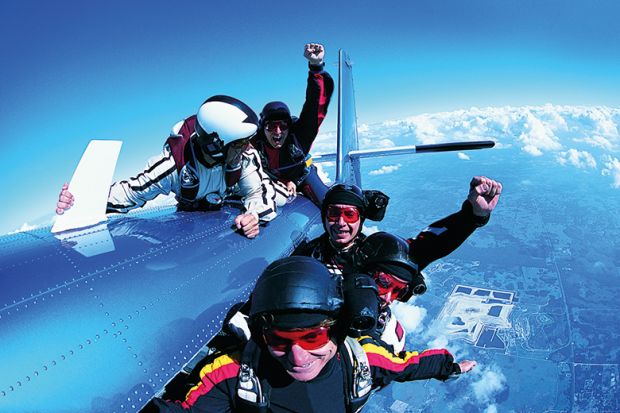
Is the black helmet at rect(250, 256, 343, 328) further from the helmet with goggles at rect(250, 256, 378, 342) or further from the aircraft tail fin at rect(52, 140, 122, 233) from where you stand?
the aircraft tail fin at rect(52, 140, 122, 233)

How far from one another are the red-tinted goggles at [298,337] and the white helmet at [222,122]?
2253 mm

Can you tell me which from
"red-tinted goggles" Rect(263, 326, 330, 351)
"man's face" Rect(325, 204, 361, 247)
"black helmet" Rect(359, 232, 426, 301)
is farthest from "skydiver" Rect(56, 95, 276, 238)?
"red-tinted goggles" Rect(263, 326, 330, 351)

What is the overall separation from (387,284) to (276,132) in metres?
3.70

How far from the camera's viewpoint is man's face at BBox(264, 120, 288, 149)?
18.0 feet

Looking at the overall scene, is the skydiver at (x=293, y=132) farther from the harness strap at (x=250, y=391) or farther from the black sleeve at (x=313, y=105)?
the harness strap at (x=250, y=391)

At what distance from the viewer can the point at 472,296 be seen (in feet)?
297

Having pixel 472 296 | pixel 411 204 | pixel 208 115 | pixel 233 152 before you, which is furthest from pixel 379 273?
pixel 411 204

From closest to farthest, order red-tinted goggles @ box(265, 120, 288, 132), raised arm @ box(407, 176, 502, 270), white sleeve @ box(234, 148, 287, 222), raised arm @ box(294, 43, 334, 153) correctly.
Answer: raised arm @ box(407, 176, 502, 270) < white sleeve @ box(234, 148, 287, 222) < red-tinted goggles @ box(265, 120, 288, 132) < raised arm @ box(294, 43, 334, 153)

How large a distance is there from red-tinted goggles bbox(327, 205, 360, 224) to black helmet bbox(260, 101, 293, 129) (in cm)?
250

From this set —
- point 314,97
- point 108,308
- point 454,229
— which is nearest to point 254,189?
→ point 108,308

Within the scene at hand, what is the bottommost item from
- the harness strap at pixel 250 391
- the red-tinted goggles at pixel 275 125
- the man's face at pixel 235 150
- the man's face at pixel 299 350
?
the harness strap at pixel 250 391

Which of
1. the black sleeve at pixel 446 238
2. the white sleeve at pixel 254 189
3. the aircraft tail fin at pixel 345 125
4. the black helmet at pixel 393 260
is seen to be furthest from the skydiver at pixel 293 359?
the aircraft tail fin at pixel 345 125

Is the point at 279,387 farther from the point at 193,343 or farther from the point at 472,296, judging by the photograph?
the point at 472,296

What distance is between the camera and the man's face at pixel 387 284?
2781 millimetres
